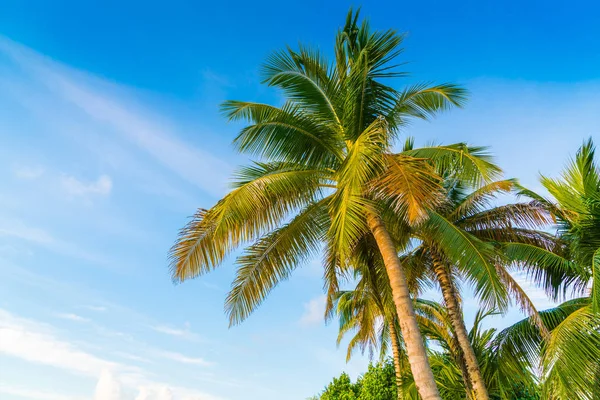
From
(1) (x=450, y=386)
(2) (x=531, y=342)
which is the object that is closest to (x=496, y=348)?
(2) (x=531, y=342)

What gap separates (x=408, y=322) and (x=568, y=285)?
22.3 feet

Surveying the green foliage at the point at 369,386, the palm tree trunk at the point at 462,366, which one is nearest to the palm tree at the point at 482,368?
the palm tree trunk at the point at 462,366

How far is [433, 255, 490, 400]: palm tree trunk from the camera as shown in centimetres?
1102

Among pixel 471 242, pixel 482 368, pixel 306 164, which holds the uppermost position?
pixel 306 164

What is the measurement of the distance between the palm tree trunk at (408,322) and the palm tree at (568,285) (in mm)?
1698

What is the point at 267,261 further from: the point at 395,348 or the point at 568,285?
the point at 568,285

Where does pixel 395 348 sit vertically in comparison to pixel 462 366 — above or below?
above

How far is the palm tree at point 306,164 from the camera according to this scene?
8359mm

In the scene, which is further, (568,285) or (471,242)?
(568,285)

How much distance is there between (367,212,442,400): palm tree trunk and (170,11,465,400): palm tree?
0.03 metres

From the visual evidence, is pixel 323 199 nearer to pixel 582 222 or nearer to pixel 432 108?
pixel 432 108

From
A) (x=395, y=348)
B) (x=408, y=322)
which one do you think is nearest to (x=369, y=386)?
(x=395, y=348)

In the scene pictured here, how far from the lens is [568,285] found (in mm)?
11828

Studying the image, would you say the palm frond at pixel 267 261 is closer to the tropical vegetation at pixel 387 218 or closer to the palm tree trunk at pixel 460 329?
the tropical vegetation at pixel 387 218
